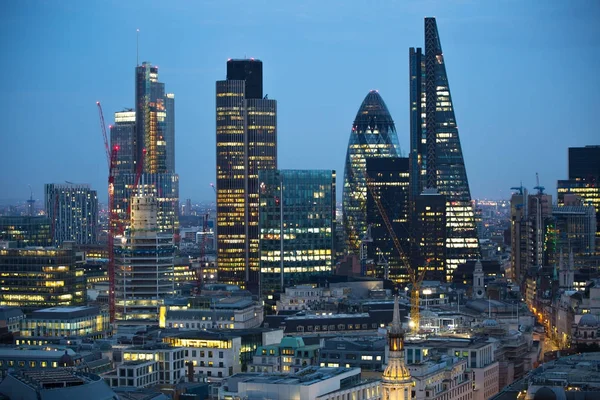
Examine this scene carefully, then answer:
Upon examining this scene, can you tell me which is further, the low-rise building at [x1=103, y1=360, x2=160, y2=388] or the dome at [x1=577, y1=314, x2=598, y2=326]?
the dome at [x1=577, y1=314, x2=598, y2=326]

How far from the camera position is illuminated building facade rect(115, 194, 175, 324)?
171000mm

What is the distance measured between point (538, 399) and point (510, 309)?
91.8 meters

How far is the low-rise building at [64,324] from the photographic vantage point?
156250 millimetres

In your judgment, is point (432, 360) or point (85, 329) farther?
point (85, 329)

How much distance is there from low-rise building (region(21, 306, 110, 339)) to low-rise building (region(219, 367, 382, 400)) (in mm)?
48921

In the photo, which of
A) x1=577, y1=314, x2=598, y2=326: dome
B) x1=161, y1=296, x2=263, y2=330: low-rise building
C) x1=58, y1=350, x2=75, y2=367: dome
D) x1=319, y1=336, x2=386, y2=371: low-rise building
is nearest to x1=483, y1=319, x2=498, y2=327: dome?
x1=577, y1=314, x2=598, y2=326: dome

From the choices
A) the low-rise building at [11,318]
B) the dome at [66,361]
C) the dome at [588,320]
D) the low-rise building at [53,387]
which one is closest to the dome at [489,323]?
the dome at [588,320]

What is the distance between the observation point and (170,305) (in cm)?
16675

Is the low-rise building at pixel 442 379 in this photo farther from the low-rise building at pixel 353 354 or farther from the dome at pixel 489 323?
the dome at pixel 489 323

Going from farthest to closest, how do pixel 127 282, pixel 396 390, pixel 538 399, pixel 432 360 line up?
pixel 127 282 < pixel 432 360 < pixel 396 390 < pixel 538 399

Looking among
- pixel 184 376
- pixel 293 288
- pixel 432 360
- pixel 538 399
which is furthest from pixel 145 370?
pixel 293 288

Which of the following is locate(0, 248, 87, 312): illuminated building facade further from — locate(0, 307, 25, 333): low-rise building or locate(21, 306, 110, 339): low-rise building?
locate(21, 306, 110, 339): low-rise building

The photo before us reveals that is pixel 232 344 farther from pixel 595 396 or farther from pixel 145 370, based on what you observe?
pixel 595 396

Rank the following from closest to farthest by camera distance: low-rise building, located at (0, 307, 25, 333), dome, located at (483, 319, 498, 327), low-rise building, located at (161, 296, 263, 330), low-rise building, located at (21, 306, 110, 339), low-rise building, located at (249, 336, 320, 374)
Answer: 1. low-rise building, located at (249, 336, 320, 374)
2. dome, located at (483, 319, 498, 327)
3. low-rise building, located at (21, 306, 110, 339)
4. low-rise building, located at (161, 296, 263, 330)
5. low-rise building, located at (0, 307, 25, 333)
